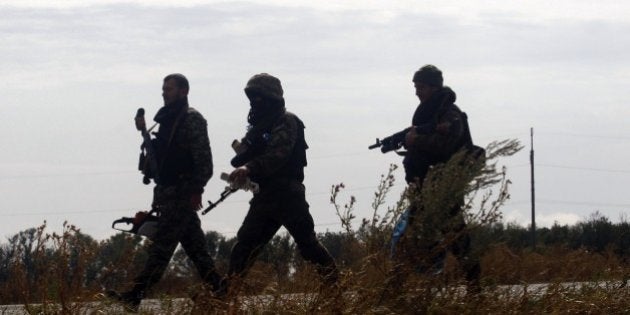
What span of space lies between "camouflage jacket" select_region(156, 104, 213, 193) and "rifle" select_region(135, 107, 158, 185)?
8 centimetres

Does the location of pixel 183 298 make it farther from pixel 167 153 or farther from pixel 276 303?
pixel 167 153

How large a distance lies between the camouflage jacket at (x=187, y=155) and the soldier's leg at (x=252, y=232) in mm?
585

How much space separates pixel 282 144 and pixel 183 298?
210 centimetres

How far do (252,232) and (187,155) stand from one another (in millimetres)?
929

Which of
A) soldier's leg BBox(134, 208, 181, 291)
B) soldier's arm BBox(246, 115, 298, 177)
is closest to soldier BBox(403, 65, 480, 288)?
soldier's arm BBox(246, 115, 298, 177)

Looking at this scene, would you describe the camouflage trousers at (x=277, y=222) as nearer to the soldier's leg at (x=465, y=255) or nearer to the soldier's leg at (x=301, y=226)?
the soldier's leg at (x=301, y=226)

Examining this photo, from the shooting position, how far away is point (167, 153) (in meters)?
10.9

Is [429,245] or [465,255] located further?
[465,255]

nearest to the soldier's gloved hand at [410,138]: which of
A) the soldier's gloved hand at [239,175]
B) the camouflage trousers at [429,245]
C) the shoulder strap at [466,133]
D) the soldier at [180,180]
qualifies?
the shoulder strap at [466,133]

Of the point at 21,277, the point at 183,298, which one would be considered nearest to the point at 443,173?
the point at 183,298

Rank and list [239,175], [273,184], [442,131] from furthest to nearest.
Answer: [273,184] < [442,131] < [239,175]

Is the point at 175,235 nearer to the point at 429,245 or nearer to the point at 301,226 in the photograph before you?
the point at 301,226

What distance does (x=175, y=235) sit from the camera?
10844 mm

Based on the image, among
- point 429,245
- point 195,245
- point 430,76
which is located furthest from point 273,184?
point 429,245
